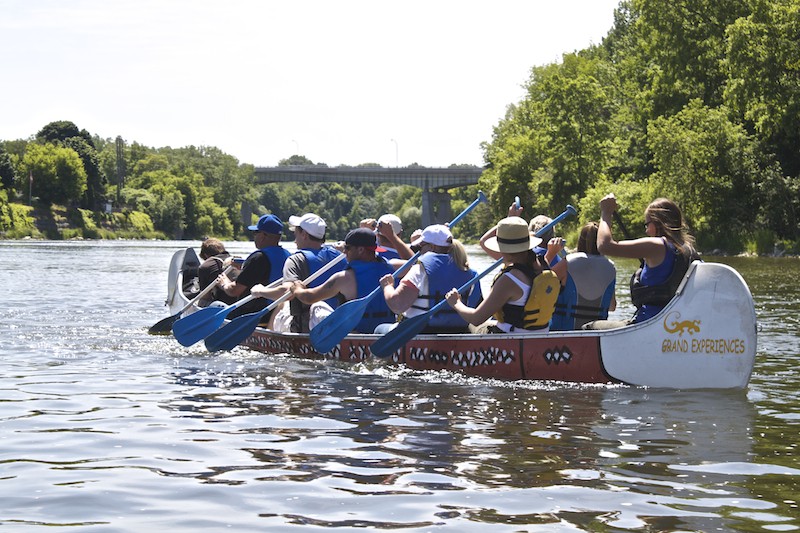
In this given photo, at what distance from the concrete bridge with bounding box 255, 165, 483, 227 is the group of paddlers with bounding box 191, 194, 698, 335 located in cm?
10294

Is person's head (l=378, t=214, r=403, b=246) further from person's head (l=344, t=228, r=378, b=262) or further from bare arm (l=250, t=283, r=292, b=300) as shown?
bare arm (l=250, t=283, r=292, b=300)

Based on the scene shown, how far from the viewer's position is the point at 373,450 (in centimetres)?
752

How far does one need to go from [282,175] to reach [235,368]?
118901 millimetres

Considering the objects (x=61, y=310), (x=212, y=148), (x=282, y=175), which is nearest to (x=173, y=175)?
(x=212, y=148)

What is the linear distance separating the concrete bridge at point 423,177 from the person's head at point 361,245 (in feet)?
342

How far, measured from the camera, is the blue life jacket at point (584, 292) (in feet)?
36.8

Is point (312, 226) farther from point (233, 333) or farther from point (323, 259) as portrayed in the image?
point (233, 333)

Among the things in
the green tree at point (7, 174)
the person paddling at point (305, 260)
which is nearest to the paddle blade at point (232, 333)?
the person paddling at point (305, 260)

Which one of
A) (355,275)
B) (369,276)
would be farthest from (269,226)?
(369,276)

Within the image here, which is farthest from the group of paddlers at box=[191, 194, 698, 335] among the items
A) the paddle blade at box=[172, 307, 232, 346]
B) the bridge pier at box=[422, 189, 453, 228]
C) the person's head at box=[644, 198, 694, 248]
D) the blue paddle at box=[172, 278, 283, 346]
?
the bridge pier at box=[422, 189, 453, 228]

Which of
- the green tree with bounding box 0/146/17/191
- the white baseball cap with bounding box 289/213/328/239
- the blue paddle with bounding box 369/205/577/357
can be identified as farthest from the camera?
the green tree with bounding box 0/146/17/191

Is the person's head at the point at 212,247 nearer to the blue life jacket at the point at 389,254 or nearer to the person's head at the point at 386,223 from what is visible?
the person's head at the point at 386,223

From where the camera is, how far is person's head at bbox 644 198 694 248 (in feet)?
32.0

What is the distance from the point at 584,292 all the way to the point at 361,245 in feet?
8.20
